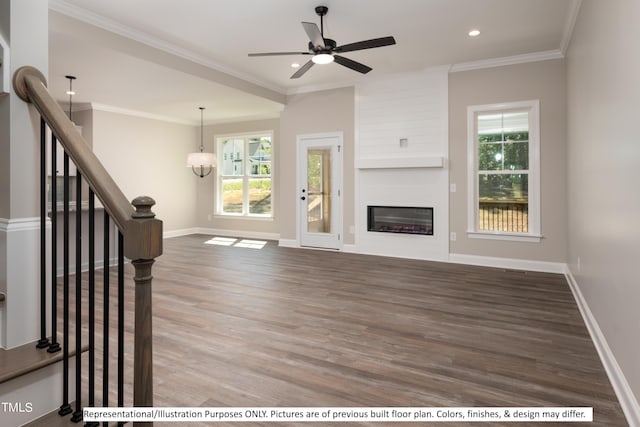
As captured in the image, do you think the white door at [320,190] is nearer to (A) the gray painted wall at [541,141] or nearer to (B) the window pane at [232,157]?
(A) the gray painted wall at [541,141]

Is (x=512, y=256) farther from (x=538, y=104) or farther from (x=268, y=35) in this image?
(x=268, y=35)

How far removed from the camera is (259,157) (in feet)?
28.5

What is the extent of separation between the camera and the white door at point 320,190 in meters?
6.70

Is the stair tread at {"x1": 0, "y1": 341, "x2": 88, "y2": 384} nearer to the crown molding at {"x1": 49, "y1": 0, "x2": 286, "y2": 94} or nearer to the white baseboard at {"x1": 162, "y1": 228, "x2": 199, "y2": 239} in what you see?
the crown molding at {"x1": 49, "y1": 0, "x2": 286, "y2": 94}

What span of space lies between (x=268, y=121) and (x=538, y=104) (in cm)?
516

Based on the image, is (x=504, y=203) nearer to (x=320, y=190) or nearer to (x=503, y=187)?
(x=503, y=187)

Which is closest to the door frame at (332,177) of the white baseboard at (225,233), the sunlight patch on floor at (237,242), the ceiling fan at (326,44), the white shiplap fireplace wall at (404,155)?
the white shiplap fireplace wall at (404,155)

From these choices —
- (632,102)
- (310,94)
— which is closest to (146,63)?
(310,94)

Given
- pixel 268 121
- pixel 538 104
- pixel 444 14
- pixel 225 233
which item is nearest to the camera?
pixel 444 14

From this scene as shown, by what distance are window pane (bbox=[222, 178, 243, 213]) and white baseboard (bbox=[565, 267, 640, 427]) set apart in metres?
6.98

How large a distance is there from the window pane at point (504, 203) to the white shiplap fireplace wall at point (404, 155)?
50cm

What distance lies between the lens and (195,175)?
30.9ft

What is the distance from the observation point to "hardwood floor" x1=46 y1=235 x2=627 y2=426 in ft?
6.71

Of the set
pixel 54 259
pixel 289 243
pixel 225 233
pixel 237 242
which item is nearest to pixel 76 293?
pixel 54 259
